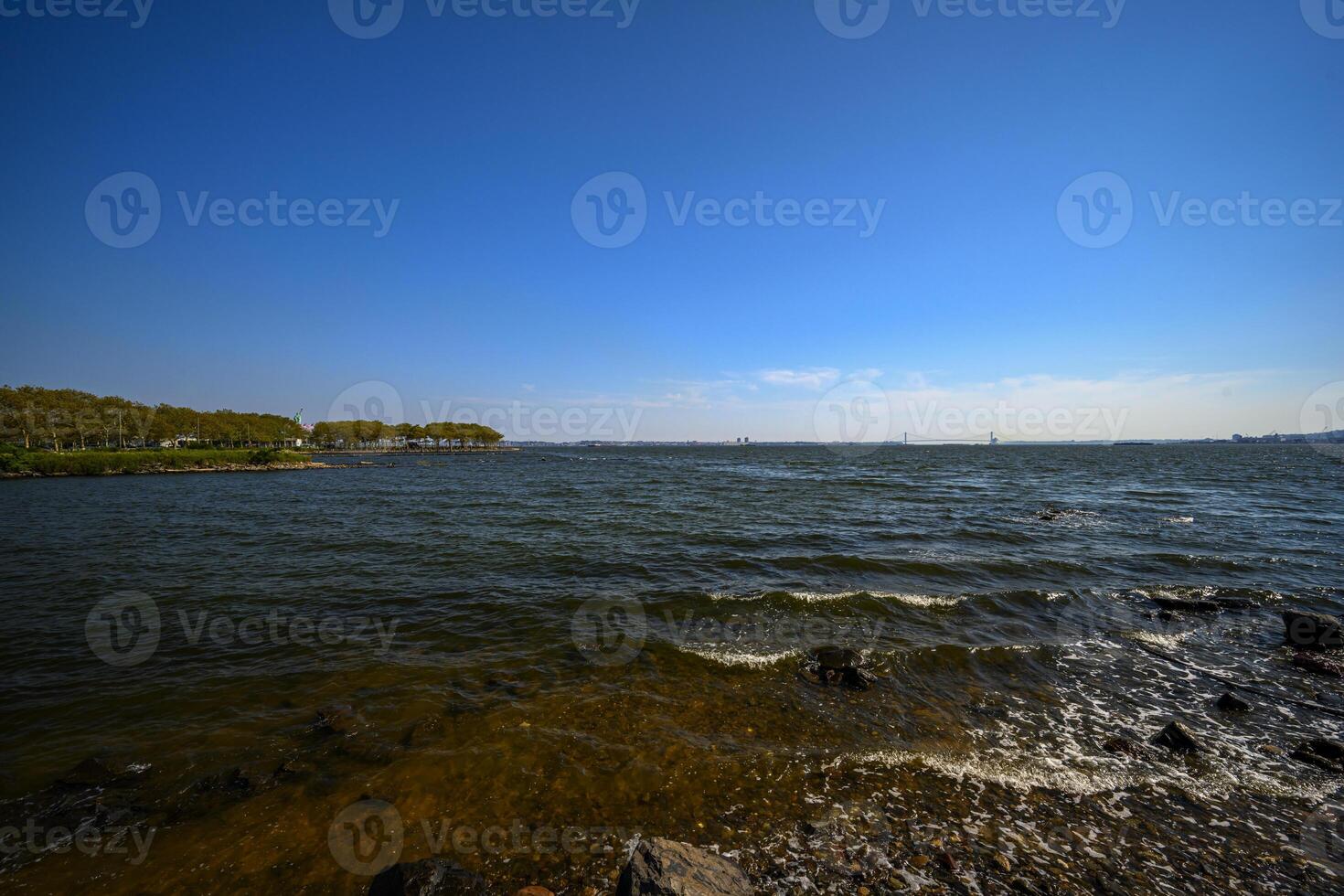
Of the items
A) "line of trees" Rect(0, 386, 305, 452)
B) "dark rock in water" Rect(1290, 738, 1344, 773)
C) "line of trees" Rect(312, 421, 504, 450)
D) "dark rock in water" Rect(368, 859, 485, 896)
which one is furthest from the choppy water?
"line of trees" Rect(312, 421, 504, 450)

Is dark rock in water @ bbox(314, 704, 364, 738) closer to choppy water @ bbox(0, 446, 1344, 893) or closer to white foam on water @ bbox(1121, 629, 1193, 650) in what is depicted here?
choppy water @ bbox(0, 446, 1344, 893)

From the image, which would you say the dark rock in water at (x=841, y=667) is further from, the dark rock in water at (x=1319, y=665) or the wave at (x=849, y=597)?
the dark rock in water at (x=1319, y=665)

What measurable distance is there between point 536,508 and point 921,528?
78.0ft

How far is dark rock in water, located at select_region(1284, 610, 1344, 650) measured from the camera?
10.8m

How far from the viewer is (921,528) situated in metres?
24.2

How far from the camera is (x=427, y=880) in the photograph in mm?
4254

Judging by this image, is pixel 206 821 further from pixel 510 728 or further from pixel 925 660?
pixel 925 660

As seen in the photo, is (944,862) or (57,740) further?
(57,740)

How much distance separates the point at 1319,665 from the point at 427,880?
1650 cm

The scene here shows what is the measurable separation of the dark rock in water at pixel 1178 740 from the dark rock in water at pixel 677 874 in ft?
24.5

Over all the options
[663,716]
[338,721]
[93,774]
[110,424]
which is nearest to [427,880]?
[663,716]

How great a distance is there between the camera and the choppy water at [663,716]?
17.0 ft

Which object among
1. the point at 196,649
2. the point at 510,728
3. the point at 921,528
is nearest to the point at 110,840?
the point at 510,728

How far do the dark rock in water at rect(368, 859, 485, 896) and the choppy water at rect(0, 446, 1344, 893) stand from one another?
0.53 m
